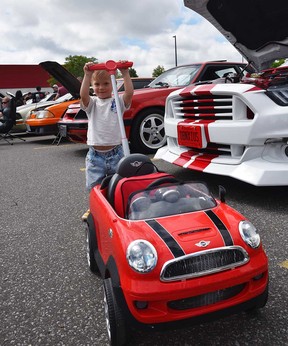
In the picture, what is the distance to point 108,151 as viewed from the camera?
3.03 m

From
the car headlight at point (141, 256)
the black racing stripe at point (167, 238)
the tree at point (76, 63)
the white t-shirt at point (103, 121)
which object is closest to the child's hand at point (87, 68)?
the white t-shirt at point (103, 121)

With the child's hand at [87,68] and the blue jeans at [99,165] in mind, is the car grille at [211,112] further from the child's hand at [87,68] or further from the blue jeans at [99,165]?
the child's hand at [87,68]

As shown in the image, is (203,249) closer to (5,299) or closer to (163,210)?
(163,210)

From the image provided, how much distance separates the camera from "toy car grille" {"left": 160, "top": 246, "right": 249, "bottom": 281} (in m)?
1.45

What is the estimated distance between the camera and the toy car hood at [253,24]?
3.97 m

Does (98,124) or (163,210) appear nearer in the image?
(163,210)

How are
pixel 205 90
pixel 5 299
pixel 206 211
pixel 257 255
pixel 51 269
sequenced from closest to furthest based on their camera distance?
pixel 257 255 → pixel 206 211 → pixel 5 299 → pixel 51 269 → pixel 205 90

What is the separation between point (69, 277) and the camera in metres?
2.29

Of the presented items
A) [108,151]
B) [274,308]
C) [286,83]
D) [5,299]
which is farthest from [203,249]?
[286,83]

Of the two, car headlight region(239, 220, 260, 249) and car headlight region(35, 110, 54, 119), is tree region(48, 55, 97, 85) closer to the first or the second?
car headlight region(35, 110, 54, 119)

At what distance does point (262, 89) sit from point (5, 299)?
8.42ft

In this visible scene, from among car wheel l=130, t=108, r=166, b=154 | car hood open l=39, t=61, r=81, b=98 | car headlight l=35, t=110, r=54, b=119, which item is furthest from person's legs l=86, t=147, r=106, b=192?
car headlight l=35, t=110, r=54, b=119

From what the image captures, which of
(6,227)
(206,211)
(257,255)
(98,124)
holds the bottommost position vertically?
(6,227)

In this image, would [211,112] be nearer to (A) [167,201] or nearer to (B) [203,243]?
(A) [167,201]
